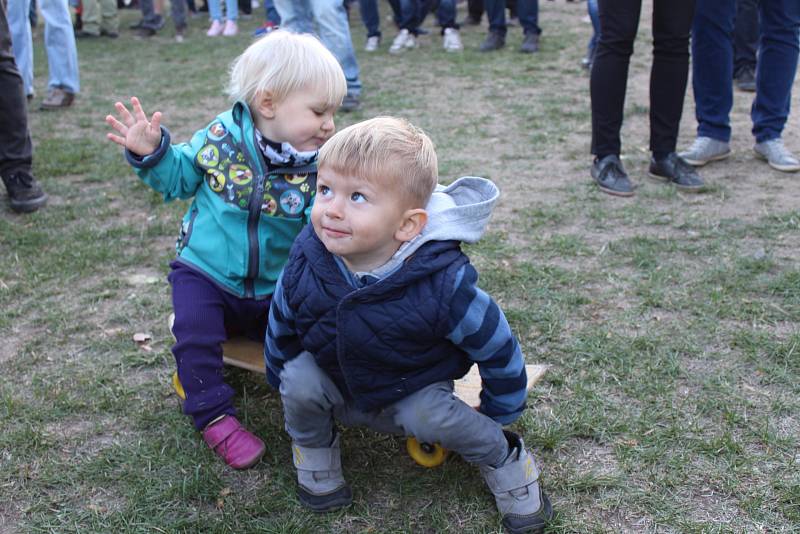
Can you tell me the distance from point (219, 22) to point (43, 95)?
4.34 metres

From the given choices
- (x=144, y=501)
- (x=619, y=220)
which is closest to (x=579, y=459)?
(x=144, y=501)

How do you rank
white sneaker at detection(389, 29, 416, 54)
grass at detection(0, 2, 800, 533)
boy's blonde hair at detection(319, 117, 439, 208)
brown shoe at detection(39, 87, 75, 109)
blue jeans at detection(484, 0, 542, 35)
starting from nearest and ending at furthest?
boy's blonde hair at detection(319, 117, 439, 208), grass at detection(0, 2, 800, 533), brown shoe at detection(39, 87, 75, 109), blue jeans at detection(484, 0, 542, 35), white sneaker at detection(389, 29, 416, 54)

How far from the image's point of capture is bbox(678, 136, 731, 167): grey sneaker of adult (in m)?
4.54

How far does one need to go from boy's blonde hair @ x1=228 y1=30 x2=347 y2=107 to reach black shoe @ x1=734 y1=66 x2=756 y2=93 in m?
4.71

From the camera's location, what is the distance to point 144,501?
213cm

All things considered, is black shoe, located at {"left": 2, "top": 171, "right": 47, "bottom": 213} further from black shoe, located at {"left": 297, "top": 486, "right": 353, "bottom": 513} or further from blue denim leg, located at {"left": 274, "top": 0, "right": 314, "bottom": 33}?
black shoe, located at {"left": 297, "top": 486, "right": 353, "bottom": 513}

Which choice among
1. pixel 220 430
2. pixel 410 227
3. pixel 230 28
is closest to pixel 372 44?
pixel 230 28

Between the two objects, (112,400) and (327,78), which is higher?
(327,78)

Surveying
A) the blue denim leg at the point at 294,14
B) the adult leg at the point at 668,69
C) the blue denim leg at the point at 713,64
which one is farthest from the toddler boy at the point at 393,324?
the blue denim leg at the point at 294,14

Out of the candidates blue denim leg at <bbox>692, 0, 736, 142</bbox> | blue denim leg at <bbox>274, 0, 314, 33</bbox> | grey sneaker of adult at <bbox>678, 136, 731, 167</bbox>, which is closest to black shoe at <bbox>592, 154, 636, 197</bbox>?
grey sneaker of adult at <bbox>678, 136, 731, 167</bbox>

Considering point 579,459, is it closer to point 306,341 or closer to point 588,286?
A: point 306,341

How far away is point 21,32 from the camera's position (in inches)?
239

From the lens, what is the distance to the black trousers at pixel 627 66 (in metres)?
3.95

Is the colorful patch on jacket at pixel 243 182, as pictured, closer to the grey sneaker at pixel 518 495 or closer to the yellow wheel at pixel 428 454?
the yellow wheel at pixel 428 454
